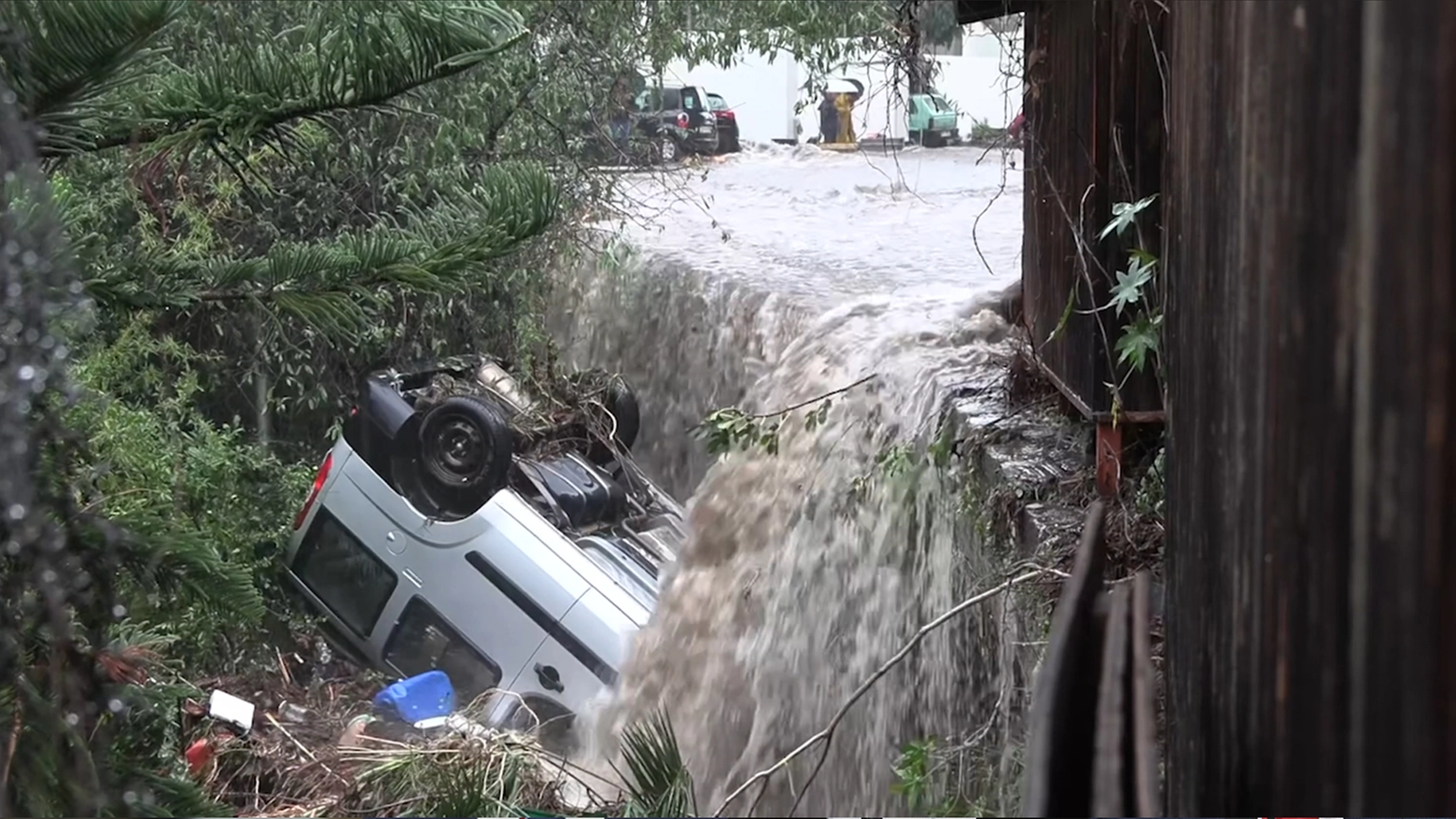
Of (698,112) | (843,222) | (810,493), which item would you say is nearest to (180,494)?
(810,493)

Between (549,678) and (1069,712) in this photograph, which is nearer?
(1069,712)

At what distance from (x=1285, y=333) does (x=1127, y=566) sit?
7.10 feet

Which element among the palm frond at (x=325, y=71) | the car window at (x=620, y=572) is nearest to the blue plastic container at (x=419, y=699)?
the car window at (x=620, y=572)

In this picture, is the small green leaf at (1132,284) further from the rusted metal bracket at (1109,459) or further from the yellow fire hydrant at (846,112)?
the yellow fire hydrant at (846,112)

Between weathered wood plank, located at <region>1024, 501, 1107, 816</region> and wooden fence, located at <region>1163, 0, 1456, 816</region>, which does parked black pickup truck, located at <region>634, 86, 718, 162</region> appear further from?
weathered wood plank, located at <region>1024, 501, 1107, 816</region>

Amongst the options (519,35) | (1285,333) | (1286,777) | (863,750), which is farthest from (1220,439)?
(863,750)

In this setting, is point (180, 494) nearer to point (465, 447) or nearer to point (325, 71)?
point (465, 447)

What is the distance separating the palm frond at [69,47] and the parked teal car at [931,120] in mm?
5365

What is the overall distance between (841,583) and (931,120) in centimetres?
523

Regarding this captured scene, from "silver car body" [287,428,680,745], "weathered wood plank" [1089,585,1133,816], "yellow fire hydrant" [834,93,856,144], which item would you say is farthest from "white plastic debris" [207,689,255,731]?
"yellow fire hydrant" [834,93,856,144]

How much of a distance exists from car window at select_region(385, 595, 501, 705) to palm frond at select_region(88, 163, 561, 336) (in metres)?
5.28

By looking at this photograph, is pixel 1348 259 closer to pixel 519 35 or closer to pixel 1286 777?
pixel 1286 777

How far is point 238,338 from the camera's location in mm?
7605

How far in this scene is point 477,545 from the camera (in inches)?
317
